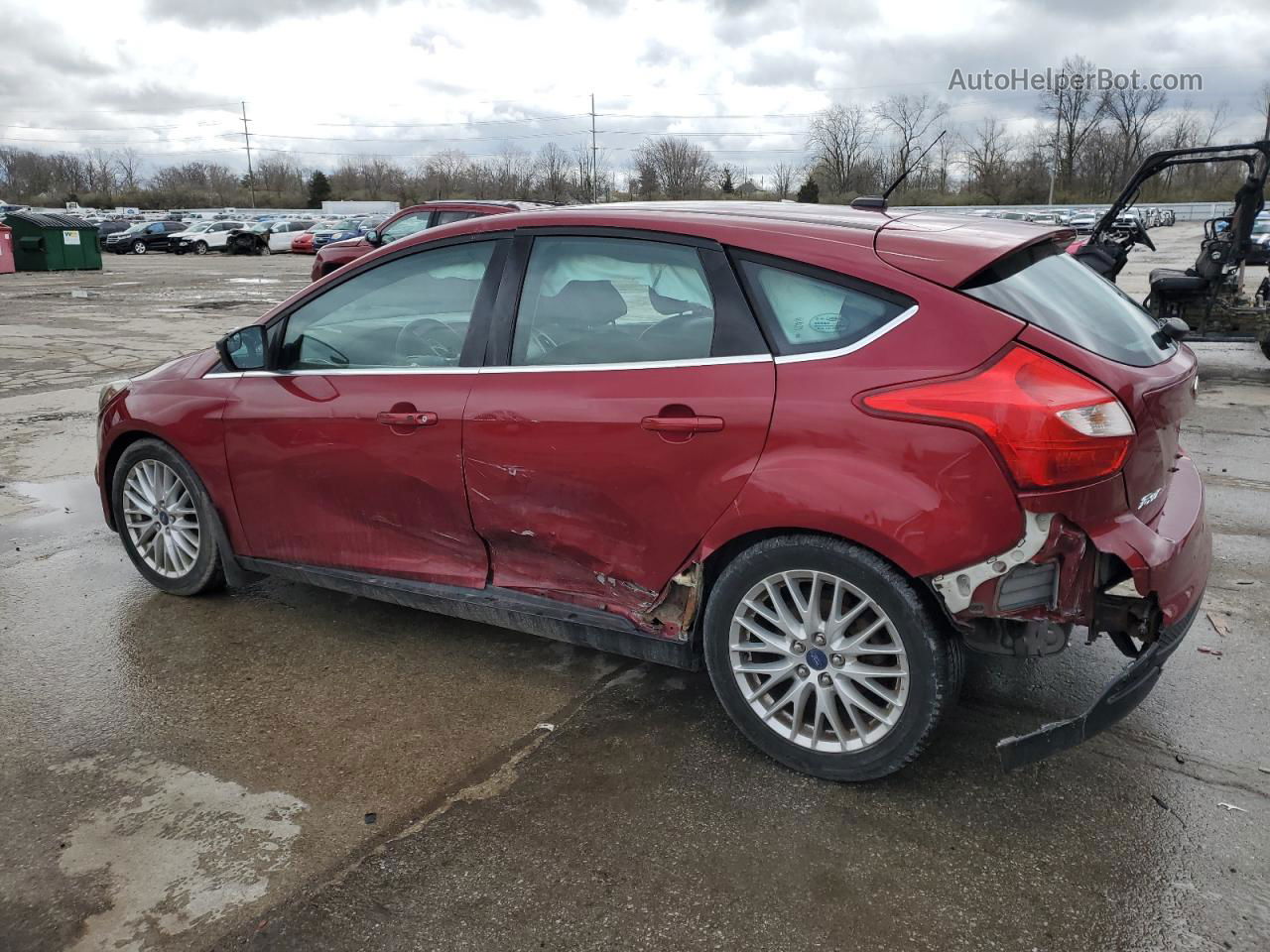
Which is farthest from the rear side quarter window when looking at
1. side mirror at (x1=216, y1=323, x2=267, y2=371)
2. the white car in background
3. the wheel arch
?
the white car in background

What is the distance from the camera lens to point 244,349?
13.6 feet

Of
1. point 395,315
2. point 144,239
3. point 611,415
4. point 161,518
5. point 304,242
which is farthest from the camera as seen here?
point 144,239

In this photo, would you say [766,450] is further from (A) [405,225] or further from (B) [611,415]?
(A) [405,225]

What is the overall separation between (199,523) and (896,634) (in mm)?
3108

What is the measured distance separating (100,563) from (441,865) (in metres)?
3.31

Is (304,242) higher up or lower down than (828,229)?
higher up

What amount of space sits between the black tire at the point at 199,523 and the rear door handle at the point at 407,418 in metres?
1.18

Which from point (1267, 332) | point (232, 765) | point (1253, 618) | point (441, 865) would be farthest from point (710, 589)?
point (1267, 332)

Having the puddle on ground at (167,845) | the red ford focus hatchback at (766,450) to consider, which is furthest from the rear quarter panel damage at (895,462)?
the puddle on ground at (167,845)

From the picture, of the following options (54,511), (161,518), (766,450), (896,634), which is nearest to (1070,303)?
(766,450)

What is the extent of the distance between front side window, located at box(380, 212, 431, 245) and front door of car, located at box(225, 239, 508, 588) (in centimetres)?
1221

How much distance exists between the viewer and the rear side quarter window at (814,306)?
2822 millimetres

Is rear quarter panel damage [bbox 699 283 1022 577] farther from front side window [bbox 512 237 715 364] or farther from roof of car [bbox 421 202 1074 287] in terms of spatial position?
front side window [bbox 512 237 715 364]

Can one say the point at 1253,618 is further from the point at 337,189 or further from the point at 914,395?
the point at 337,189
